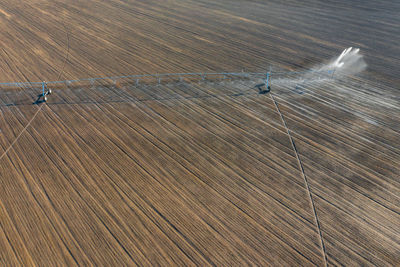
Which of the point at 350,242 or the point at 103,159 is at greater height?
the point at 350,242

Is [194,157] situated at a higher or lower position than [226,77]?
lower

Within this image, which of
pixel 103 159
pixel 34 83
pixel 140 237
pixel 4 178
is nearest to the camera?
pixel 140 237

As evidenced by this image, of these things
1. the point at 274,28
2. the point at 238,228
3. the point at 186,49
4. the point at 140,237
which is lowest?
the point at 140,237

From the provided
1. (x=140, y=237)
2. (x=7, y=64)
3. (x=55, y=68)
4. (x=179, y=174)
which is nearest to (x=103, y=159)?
(x=179, y=174)

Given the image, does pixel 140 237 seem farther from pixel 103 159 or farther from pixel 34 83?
pixel 34 83

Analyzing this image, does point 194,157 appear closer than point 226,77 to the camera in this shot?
Yes

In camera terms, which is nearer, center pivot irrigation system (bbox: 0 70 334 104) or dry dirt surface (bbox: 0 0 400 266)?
dry dirt surface (bbox: 0 0 400 266)

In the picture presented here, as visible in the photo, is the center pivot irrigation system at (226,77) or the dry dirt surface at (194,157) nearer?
the dry dirt surface at (194,157)

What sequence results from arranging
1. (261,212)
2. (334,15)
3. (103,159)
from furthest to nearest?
1. (334,15)
2. (103,159)
3. (261,212)
